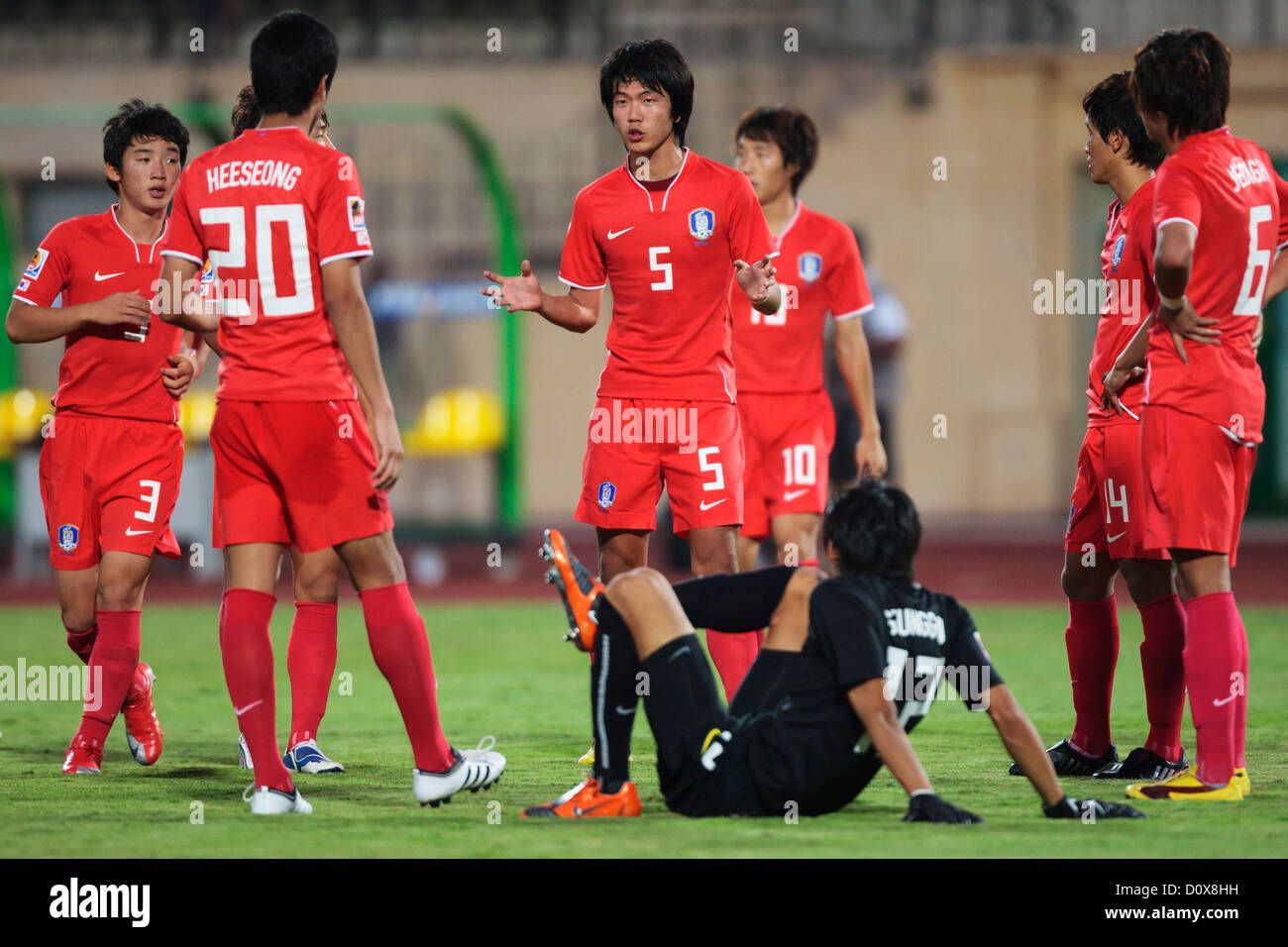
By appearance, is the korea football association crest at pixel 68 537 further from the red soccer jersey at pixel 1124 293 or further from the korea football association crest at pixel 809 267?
the red soccer jersey at pixel 1124 293

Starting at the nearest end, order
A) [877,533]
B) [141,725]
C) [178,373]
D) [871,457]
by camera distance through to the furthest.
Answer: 1. [877,533]
2. [178,373]
3. [141,725]
4. [871,457]

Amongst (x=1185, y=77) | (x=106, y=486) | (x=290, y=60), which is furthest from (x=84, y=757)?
(x=1185, y=77)

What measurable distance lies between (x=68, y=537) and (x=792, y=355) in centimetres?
287

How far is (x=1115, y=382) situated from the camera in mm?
5562

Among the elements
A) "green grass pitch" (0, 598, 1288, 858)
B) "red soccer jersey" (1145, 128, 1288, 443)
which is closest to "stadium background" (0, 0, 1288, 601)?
"green grass pitch" (0, 598, 1288, 858)

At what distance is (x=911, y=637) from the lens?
445 cm

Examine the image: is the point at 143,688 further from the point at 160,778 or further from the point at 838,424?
the point at 838,424

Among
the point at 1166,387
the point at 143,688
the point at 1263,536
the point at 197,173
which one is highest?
the point at 197,173

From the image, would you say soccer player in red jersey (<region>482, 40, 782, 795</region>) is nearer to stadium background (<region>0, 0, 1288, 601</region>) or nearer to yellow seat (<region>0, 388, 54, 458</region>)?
yellow seat (<region>0, 388, 54, 458</region>)

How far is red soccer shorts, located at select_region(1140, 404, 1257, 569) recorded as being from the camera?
506cm

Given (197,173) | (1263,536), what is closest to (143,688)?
(197,173)

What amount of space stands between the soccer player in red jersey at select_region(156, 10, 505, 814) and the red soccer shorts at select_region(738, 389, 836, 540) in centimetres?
230

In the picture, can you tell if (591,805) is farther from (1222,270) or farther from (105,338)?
(105,338)
